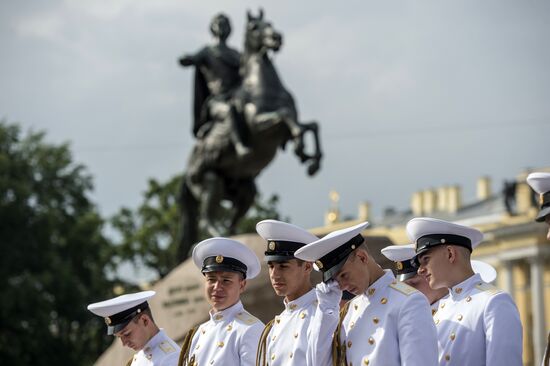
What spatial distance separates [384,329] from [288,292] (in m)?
0.87

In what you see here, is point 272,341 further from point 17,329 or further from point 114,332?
point 17,329

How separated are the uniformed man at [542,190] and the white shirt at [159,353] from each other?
248 cm

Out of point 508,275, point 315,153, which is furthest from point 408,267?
point 508,275

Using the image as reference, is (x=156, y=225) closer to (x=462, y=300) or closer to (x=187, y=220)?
(x=187, y=220)

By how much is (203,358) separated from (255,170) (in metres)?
11.3

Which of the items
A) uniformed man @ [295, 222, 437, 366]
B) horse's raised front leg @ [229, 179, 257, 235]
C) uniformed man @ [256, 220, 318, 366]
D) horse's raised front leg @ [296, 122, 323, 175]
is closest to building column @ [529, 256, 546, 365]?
horse's raised front leg @ [229, 179, 257, 235]

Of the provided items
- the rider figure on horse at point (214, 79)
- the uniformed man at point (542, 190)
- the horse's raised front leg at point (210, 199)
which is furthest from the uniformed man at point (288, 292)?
the horse's raised front leg at point (210, 199)

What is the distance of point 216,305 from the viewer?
7859mm

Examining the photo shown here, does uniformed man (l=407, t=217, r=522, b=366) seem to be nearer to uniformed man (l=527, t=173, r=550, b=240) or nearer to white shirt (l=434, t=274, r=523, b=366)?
white shirt (l=434, t=274, r=523, b=366)

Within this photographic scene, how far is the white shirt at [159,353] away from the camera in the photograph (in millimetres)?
8305

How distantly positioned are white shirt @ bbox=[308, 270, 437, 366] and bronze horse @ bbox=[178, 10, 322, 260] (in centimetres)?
1043

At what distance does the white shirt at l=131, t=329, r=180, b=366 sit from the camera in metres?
8.30

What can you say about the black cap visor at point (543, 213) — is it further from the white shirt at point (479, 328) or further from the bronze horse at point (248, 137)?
the bronze horse at point (248, 137)

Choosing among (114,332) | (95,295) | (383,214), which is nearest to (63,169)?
(95,295)
